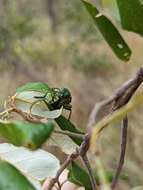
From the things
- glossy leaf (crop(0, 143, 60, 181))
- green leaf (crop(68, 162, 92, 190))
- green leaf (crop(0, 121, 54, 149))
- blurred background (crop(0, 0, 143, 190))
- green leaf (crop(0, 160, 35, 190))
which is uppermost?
green leaf (crop(0, 121, 54, 149))

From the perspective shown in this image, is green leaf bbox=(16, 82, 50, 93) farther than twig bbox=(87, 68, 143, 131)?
Yes

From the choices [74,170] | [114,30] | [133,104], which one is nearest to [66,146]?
[74,170]

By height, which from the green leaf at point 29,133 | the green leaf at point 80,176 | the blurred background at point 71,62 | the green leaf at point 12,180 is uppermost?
the green leaf at point 29,133

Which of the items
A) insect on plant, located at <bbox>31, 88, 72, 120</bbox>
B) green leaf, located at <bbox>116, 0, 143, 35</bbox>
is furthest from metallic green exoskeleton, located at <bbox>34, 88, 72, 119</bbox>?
green leaf, located at <bbox>116, 0, 143, 35</bbox>

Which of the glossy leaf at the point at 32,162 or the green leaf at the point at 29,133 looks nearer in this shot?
the green leaf at the point at 29,133

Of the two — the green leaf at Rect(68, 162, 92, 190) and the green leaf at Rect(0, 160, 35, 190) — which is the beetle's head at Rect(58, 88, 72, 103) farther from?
the green leaf at Rect(0, 160, 35, 190)

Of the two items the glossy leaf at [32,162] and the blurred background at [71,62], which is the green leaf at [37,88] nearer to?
the glossy leaf at [32,162]

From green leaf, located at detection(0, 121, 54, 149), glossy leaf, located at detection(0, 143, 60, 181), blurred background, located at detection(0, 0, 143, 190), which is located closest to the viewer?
green leaf, located at detection(0, 121, 54, 149)

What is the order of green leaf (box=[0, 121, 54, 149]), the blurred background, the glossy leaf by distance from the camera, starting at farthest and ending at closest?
the blurred background, the glossy leaf, green leaf (box=[0, 121, 54, 149])

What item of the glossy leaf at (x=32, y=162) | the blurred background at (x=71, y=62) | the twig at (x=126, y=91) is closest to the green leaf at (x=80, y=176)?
the glossy leaf at (x=32, y=162)
